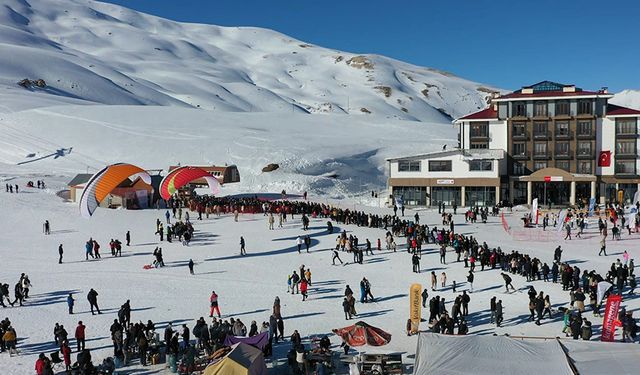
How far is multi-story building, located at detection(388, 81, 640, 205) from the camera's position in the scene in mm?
53438

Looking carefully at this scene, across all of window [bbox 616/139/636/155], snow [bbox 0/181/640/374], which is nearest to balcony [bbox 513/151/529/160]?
window [bbox 616/139/636/155]

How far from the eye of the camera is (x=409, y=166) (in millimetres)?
54438

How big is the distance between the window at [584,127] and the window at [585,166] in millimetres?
2610

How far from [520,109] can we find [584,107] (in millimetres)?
5535

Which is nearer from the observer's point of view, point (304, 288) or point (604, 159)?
point (304, 288)

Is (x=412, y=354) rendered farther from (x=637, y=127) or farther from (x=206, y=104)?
(x=206, y=104)

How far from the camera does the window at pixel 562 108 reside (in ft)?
183

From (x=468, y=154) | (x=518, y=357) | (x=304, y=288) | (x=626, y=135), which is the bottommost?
(x=518, y=357)

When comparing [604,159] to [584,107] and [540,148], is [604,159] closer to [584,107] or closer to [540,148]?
→ [584,107]

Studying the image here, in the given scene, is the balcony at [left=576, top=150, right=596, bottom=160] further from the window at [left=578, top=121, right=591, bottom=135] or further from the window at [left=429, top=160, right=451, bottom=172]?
the window at [left=429, top=160, right=451, bottom=172]

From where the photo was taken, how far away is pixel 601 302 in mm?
21750

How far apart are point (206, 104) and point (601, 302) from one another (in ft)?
529

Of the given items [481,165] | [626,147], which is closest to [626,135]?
[626,147]

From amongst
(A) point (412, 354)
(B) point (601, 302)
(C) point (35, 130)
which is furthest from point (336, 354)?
(C) point (35, 130)
